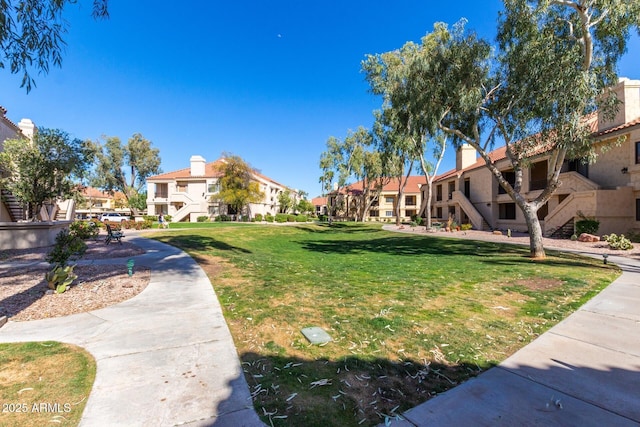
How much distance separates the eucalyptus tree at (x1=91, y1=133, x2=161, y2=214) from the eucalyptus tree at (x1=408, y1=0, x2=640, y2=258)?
51.5 metres

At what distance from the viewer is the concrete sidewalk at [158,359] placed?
105 inches

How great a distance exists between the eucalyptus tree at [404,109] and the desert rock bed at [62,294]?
526 inches

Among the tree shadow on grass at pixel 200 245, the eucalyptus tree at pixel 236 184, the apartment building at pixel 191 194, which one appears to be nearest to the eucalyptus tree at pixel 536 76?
the tree shadow on grass at pixel 200 245

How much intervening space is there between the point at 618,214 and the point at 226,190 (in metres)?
37.4

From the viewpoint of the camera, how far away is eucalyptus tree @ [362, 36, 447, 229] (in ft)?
48.3

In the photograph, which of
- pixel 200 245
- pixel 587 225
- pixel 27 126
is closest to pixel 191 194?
pixel 27 126

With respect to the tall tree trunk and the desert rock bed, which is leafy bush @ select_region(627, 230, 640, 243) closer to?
the tall tree trunk

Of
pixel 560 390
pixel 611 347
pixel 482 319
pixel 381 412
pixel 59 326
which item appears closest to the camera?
pixel 381 412

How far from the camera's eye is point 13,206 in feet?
64.5

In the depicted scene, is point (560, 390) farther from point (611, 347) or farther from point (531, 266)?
point (531, 266)

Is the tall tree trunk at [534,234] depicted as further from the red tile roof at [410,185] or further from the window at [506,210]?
the red tile roof at [410,185]

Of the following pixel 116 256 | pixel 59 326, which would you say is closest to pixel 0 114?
pixel 116 256

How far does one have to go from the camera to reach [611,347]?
405cm

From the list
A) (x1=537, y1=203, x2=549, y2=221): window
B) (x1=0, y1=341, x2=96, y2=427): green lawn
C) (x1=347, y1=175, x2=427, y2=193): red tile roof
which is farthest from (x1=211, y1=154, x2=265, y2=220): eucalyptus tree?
(x1=0, y1=341, x2=96, y2=427): green lawn
